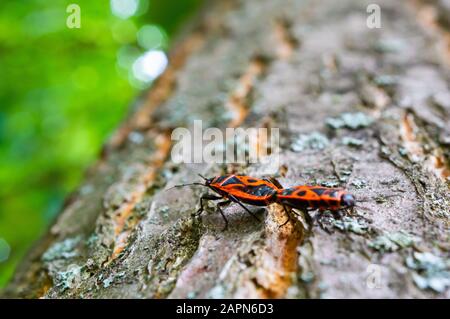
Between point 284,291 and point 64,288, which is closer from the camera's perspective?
point 284,291

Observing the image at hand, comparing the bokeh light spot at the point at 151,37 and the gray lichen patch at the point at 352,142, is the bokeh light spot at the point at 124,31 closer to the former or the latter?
the bokeh light spot at the point at 151,37

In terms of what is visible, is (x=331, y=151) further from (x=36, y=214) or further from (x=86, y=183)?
(x=36, y=214)

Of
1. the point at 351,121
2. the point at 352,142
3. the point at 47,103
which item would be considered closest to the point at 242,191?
the point at 352,142

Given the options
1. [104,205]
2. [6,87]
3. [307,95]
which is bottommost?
[104,205]

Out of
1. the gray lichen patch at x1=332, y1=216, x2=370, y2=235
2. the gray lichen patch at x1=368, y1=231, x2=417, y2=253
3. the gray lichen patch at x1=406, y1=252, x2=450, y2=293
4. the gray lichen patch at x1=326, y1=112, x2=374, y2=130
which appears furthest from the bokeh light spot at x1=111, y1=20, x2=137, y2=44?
the gray lichen patch at x1=406, y1=252, x2=450, y2=293

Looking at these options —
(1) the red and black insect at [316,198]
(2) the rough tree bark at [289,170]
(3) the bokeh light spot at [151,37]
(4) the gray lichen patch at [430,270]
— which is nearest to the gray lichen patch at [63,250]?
(2) the rough tree bark at [289,170]

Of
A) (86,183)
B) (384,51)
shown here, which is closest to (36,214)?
(86,183)

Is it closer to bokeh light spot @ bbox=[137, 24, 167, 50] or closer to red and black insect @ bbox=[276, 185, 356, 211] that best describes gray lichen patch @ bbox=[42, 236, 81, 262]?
red and black insect @ bbox=[276, 185, 356, 211]
